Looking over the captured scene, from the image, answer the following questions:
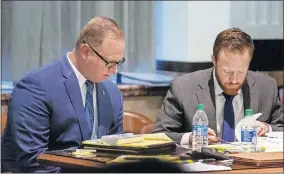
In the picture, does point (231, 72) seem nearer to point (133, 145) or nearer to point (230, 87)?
point (230, 87)

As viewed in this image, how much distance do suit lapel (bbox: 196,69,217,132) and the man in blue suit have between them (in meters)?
0.37

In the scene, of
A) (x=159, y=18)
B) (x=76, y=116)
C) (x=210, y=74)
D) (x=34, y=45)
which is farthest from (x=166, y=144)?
(x=159, y=18)

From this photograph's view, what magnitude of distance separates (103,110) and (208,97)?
16.1 inches

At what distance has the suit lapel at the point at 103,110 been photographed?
94.0 inches

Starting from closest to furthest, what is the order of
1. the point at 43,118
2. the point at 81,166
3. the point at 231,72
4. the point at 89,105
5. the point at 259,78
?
the point at 81,166
the point at 43,118
the point at 89,105
the point at 231,72
the point at 259,78

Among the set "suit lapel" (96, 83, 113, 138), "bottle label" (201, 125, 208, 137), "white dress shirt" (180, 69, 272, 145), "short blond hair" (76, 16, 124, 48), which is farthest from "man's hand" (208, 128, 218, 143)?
"short blond hair" (76, 16, 124, 48)

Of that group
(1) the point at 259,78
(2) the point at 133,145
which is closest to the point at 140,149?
→ (2) the point at 133,145

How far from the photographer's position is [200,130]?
2367 mm

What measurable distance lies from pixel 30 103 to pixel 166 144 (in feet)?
1.55

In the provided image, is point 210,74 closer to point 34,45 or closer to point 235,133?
point 235,133

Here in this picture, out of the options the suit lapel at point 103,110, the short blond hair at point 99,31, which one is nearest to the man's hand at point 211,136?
the suit lapel at point 103,110

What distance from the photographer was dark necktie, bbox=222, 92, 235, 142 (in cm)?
249

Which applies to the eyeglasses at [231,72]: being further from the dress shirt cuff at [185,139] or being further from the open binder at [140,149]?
the open binder at [140,149]

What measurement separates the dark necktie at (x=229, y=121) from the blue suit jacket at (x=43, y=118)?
0.46 m
